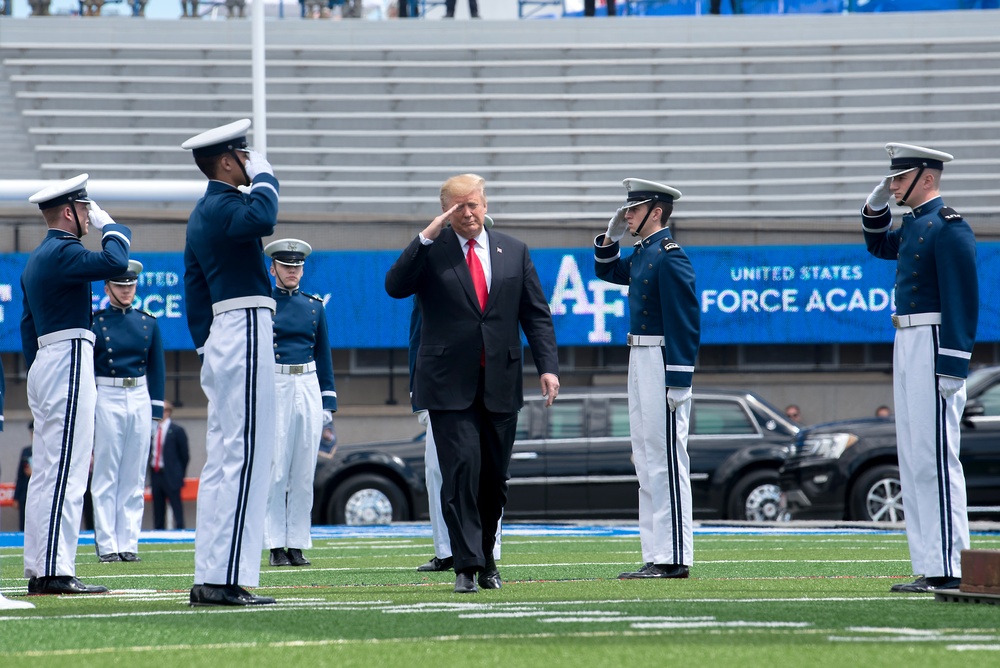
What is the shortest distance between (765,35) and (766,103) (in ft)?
6.65

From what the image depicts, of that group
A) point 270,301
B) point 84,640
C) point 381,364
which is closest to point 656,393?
point 270,301

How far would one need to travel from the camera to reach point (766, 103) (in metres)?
27.6

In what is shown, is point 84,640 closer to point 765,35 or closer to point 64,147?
point 64,147

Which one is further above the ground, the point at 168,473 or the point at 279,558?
the point at 168,473

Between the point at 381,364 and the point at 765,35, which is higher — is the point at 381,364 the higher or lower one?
the lower one

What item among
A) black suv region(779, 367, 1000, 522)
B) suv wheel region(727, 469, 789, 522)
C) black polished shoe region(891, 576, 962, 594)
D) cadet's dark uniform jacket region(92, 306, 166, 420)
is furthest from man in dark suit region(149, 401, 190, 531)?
black polished shoe region(891, 576, 962, 594)

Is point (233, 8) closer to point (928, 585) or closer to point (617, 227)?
point (617, 227)

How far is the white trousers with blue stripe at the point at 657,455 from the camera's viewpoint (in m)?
8.35

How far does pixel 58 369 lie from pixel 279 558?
120 inches

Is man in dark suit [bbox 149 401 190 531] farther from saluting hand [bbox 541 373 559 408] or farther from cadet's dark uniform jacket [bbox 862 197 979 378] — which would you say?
cadet's dark uniform jacket [bbox 862 197 979 378]

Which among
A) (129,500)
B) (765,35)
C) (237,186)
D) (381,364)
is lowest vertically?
(129,500)

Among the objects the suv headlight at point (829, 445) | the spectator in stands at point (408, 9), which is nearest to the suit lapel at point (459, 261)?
the suv headlight at point (829, 445)

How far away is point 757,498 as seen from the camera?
16.9 metres

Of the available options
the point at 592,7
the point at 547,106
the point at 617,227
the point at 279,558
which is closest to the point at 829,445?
the point at 279,558
